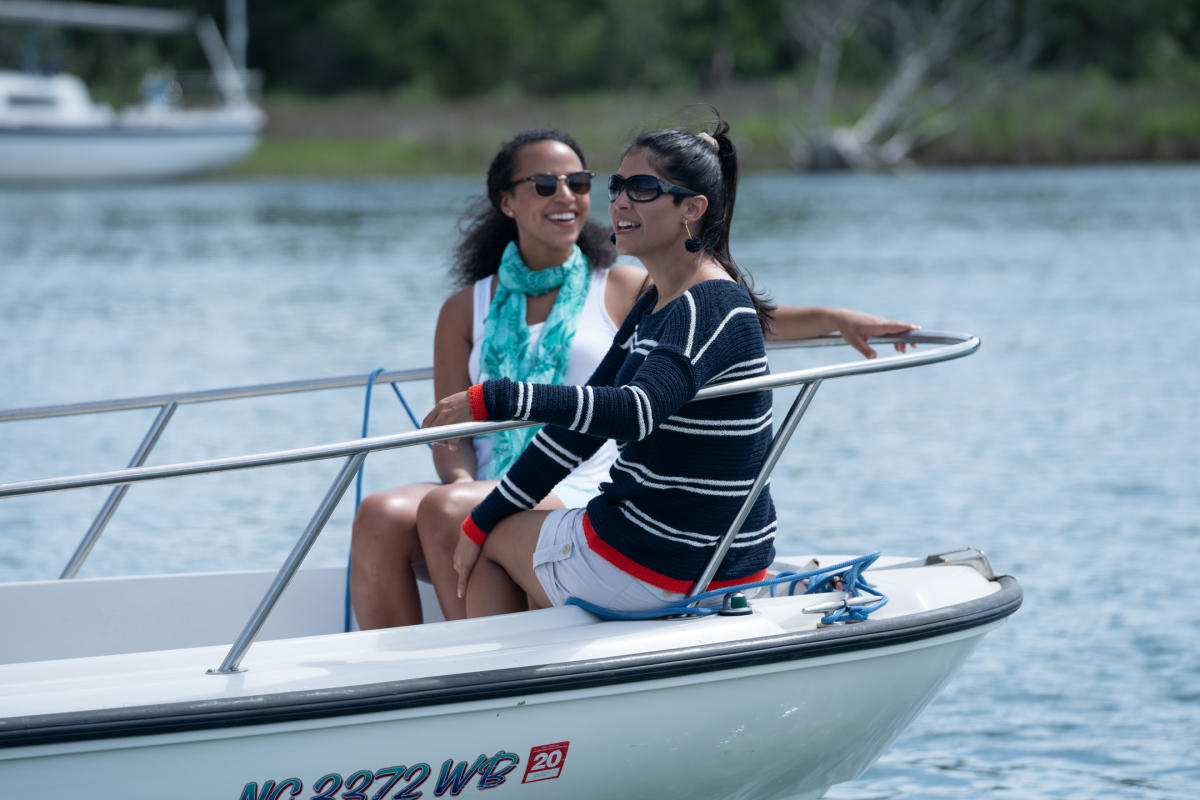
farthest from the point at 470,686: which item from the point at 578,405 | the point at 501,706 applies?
the point at 578,405

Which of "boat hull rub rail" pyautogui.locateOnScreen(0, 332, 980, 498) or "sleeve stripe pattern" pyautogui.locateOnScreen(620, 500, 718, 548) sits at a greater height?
"boat hull rub rail" pyautogui.locateOnScreen(0, 332, 980, 498)

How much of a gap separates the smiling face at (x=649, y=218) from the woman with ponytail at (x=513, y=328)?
64 centimetres

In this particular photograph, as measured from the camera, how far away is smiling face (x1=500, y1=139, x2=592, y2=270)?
4.10 meters

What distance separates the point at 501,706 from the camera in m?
3.09

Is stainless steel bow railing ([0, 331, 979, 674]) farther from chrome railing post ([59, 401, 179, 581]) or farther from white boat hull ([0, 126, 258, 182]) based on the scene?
white boat hull ([0, 126, 258, 182])

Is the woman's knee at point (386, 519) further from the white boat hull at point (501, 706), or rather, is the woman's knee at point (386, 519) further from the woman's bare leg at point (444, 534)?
the white boat hull at point (501, 706)

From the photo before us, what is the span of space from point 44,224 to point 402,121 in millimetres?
15274

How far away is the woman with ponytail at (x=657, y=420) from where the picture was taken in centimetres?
303

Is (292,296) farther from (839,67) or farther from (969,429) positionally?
(839,67)

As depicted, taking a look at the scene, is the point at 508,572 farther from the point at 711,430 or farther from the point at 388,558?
the point at 711,430

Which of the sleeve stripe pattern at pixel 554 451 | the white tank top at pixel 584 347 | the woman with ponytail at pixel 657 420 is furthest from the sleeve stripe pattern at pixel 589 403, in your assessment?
the white tank top at pixel 584 347

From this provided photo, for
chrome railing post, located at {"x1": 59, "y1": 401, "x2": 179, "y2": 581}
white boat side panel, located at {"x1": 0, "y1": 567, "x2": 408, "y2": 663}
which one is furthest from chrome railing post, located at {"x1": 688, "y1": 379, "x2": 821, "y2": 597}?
chrome railing post, located at {"x1": 59, "y1": 401, "x2": 179, "y2": 581}

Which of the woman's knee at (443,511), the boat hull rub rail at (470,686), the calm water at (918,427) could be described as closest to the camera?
the boat hull rub rail at (470,686)

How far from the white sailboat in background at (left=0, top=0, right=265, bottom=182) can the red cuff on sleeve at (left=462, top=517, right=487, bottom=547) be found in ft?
121
